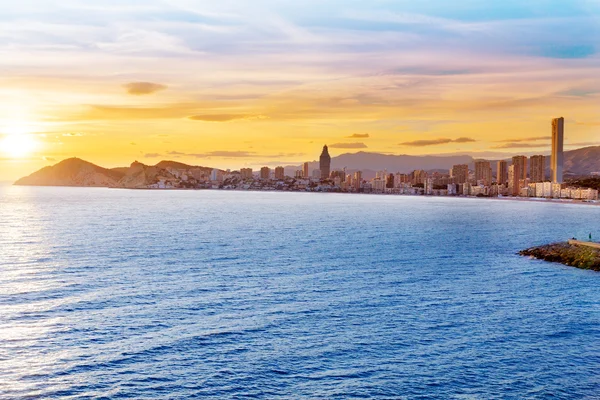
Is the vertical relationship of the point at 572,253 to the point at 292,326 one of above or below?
above

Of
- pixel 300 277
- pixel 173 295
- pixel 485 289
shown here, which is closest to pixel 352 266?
pixel 300 277

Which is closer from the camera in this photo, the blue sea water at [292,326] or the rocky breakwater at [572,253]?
the blue sea water at [292,326]

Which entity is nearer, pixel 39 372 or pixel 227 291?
Answer: pixel 39 372

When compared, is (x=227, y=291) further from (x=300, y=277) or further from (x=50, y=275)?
(x=50, y=275)

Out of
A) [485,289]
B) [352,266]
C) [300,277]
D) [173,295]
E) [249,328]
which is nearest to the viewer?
[249,328]

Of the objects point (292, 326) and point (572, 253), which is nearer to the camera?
point (292, 326)
